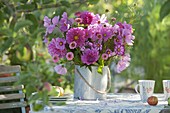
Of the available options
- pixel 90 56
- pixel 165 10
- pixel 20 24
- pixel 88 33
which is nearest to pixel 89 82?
pixel 90 56

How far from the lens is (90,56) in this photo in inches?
99.1

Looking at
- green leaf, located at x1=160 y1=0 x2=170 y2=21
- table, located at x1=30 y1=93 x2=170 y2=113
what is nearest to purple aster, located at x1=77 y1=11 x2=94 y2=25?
table, located at x1=30 y1=93 x2=170 y2=113

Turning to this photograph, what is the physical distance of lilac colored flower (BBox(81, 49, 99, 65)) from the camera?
2.50 meters

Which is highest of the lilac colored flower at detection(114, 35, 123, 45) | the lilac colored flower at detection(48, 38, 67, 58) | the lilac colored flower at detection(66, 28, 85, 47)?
the lilac colored flower at detection(66, 28, 85, 47)

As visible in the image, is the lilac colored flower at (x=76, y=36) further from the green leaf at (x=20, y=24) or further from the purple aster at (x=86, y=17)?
the green leaf at (x=20, y=24)

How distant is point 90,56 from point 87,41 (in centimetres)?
8

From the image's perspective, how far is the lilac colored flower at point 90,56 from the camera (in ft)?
8.20

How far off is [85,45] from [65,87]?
95.7 inches

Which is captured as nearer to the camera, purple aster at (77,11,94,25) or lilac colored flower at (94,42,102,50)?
lilac colored flower at (94,42,102,50)

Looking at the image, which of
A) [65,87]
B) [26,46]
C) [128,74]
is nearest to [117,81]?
[128,74]

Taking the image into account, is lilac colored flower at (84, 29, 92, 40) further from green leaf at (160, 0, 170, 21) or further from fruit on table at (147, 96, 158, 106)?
green leaf at (160, 0, 170, 21)

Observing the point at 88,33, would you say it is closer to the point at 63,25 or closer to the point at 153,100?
the point at 63,25

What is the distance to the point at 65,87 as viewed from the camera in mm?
4922

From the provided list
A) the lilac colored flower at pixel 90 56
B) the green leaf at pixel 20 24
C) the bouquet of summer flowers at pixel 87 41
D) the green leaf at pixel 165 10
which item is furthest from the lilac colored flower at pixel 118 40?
the green leaf at pixel 165 10
